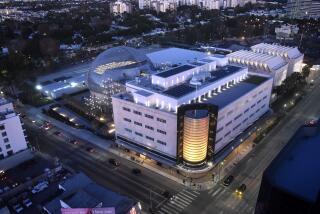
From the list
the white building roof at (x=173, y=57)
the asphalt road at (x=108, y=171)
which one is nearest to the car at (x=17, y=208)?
the asphalt road at (x=108, y=171)

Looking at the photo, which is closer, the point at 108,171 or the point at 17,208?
the point at 17,208

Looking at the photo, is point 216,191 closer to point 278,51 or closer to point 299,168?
point 299,168

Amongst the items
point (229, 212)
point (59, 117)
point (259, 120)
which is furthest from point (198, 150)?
point (59, 117)

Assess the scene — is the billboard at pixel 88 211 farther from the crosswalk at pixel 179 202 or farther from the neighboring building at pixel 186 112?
the neighboring building at pixel 186 112

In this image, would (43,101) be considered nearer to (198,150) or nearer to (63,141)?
(63,141)

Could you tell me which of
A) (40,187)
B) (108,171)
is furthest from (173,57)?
(40,187)

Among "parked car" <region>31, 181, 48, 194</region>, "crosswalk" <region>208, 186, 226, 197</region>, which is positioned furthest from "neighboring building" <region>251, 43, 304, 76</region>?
"parked car" <region>31, 181, 48, 194</region>

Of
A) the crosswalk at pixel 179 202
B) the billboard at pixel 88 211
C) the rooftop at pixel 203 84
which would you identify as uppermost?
the rooftop at pixel 203 84
